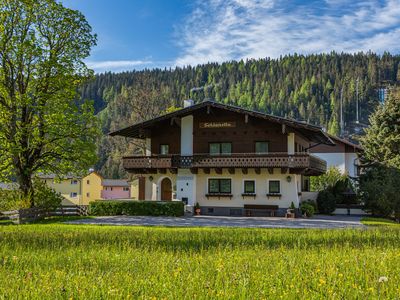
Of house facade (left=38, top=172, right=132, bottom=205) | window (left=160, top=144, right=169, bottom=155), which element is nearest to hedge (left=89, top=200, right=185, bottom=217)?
window (left=160, top=144, right=169, bottom=155)

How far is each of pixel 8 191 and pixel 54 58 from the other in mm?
9120

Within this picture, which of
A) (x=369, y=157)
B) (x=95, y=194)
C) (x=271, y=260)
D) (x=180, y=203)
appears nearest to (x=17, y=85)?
(x=180, y=203)

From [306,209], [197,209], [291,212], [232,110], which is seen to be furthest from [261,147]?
[197,209]

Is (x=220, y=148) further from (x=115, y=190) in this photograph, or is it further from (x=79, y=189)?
(x=115, y=190)

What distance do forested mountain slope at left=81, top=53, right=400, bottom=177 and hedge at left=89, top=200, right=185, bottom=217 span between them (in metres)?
87.1

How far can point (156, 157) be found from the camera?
3456cm

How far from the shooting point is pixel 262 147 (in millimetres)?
33781

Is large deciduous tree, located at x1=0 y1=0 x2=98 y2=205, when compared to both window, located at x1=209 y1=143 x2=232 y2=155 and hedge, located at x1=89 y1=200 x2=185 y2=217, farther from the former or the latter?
window, located at x1=209 y1=143 x2=232 y2=155

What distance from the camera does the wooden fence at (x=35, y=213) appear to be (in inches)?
989

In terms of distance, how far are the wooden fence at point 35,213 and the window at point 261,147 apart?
45.5 ft

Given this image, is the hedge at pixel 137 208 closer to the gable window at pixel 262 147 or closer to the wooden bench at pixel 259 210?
the wooden bench at pixel 259 210

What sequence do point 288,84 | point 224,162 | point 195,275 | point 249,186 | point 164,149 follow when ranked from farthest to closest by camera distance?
point 288,84
point 164,149
point 249,186
point 224,162
point 195,275

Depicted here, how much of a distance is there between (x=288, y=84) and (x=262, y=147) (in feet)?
456

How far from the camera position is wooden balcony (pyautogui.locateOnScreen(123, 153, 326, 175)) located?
31.3 meters
